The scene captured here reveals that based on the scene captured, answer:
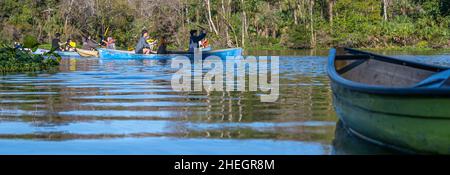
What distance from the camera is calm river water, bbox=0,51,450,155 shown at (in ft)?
27.3

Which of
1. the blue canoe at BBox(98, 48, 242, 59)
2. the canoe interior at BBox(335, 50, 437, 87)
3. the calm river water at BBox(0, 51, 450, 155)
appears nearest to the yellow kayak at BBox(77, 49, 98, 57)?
the blue canoe at BBox(98, 48, 242, 59)

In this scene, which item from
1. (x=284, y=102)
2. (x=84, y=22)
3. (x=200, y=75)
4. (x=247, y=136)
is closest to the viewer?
(x=247, y=136)

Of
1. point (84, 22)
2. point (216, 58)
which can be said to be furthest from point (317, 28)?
point (216, 58)

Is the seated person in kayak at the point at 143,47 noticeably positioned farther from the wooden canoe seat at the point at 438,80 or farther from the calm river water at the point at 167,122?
the wooden canoe seat at the point at 438,80

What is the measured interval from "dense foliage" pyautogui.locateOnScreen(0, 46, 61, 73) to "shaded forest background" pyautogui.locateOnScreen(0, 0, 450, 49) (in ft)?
83.1

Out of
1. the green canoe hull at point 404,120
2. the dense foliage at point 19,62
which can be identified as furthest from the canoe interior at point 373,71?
the dense foliage at point 19,62

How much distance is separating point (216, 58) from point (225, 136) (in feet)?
75.8

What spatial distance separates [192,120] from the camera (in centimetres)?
1059

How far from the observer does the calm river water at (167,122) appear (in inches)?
328

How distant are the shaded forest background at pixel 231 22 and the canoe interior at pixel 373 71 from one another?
4027cm

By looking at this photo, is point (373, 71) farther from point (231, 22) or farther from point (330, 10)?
point (330, 10)

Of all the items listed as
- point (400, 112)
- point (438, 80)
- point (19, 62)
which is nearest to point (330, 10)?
point (19, 62)
